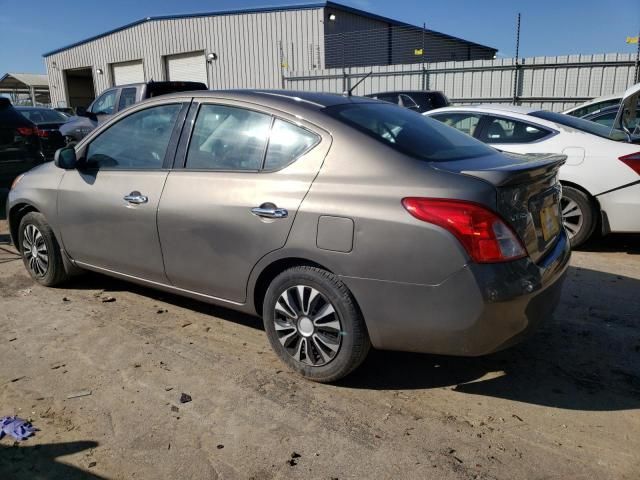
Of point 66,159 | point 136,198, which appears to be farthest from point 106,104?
point 136,198

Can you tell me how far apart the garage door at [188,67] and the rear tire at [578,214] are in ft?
69.8

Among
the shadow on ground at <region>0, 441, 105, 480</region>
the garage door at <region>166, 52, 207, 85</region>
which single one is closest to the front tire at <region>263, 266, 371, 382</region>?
the shadow on ground at <region>0, 441, 105, 480</region>

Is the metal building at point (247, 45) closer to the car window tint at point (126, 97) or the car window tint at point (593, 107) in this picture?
the car window tint at point (593, 107)

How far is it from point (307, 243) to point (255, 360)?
3.20 ft

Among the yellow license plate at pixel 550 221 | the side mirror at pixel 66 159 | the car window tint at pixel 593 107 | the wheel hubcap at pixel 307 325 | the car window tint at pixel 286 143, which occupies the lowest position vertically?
the wheel hubcap at pixel 307 325

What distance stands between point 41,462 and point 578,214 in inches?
205

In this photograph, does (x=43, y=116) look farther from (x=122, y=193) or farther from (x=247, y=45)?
(x=122, y=193)

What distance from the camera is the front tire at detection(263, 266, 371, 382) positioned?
112 inches

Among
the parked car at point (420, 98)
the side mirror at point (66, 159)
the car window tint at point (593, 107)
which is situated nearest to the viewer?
the side mirror at point (66, 159)

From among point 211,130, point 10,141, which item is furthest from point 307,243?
point 10,141

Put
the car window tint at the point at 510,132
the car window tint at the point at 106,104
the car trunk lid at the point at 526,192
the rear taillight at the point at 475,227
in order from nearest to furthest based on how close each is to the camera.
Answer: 1. the rear taillight at the point at 475,227
2. the car trunk lid at the point at 526,192
3. the car window tint at the point at 510,132
4. the car window tint at the point at 106,104

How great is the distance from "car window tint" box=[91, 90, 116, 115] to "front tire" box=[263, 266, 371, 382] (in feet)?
28.8

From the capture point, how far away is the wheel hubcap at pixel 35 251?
4551 mm

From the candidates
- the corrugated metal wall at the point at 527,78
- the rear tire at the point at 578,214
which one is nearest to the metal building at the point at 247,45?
the corrugated metal wall at the point at 527,78
